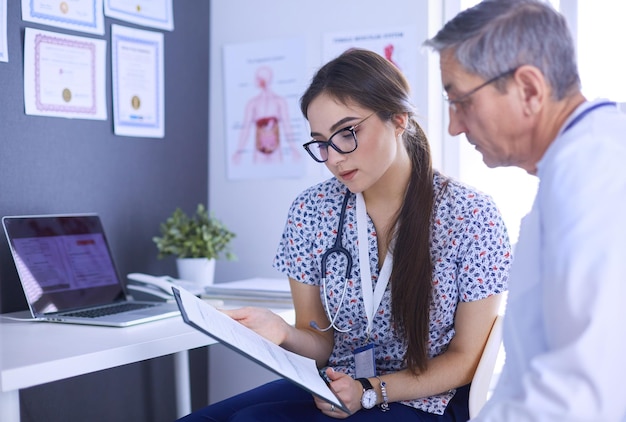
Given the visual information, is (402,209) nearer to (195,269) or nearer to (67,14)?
(195,269)

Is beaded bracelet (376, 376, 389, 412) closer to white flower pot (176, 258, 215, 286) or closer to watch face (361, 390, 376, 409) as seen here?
watch face (361, 390, 376, 409)

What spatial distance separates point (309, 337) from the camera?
5.39ft

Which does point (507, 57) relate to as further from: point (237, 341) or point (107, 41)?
point (107, 41)

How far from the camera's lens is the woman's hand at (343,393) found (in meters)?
1.43

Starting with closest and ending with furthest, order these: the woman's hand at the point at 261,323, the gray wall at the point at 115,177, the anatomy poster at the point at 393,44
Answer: the woman's hand at the point at 261,323
the gray wall at the point at 115,177
the anatomy poster at the point at 393,44

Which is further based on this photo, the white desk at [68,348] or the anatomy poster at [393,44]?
the anatomy poster at [393,44]

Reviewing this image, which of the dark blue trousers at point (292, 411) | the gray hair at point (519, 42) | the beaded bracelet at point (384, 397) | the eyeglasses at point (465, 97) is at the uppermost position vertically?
the gray hair at point (519, 42)

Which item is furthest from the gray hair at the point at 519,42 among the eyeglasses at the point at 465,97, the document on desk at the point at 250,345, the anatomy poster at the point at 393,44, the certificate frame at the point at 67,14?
the certificate frame at the point at 67,14

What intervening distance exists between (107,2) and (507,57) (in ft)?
5.37

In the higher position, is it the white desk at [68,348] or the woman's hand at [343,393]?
the white desk at [68,348]

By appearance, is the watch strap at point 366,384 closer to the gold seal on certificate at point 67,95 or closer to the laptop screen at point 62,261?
the laptop screen at point 62,261

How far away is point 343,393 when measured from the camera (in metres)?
1.43

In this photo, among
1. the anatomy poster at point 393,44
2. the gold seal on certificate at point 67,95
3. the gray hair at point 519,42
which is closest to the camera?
the gray hair at point 519,42

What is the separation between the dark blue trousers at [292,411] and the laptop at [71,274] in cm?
32
